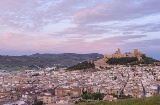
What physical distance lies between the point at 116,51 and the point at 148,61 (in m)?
9.34

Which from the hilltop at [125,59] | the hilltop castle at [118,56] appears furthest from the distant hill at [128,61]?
the hilltop castle at [118,56]

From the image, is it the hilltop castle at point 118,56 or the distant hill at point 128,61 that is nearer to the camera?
the distant hill at point 128,61

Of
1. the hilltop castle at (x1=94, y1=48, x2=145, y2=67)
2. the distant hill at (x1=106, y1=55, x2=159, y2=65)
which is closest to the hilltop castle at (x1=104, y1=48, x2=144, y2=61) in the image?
the hilltop castle at (x1=94, y1=48, x2=145, y2=67)

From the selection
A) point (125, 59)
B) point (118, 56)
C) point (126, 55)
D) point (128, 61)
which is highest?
point (126, 55)

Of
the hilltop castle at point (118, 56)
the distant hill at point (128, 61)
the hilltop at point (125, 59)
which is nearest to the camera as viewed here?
the distant hill at point (128, 61)

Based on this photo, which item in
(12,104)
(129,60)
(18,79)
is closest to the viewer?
(12,104)

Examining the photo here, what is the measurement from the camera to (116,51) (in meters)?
71.6

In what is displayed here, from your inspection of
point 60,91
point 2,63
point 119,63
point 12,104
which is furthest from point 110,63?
point 2,63

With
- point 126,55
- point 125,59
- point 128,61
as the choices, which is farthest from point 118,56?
point 128,61

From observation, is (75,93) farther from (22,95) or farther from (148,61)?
(148,61)

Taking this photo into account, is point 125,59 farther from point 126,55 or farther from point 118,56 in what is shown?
point 118,56

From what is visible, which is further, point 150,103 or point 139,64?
point 139,64

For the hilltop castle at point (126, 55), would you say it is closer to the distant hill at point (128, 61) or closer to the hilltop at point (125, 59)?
the hilltop at point (125, 59)

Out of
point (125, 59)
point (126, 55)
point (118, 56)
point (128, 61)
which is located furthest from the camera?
point (118, 56)
